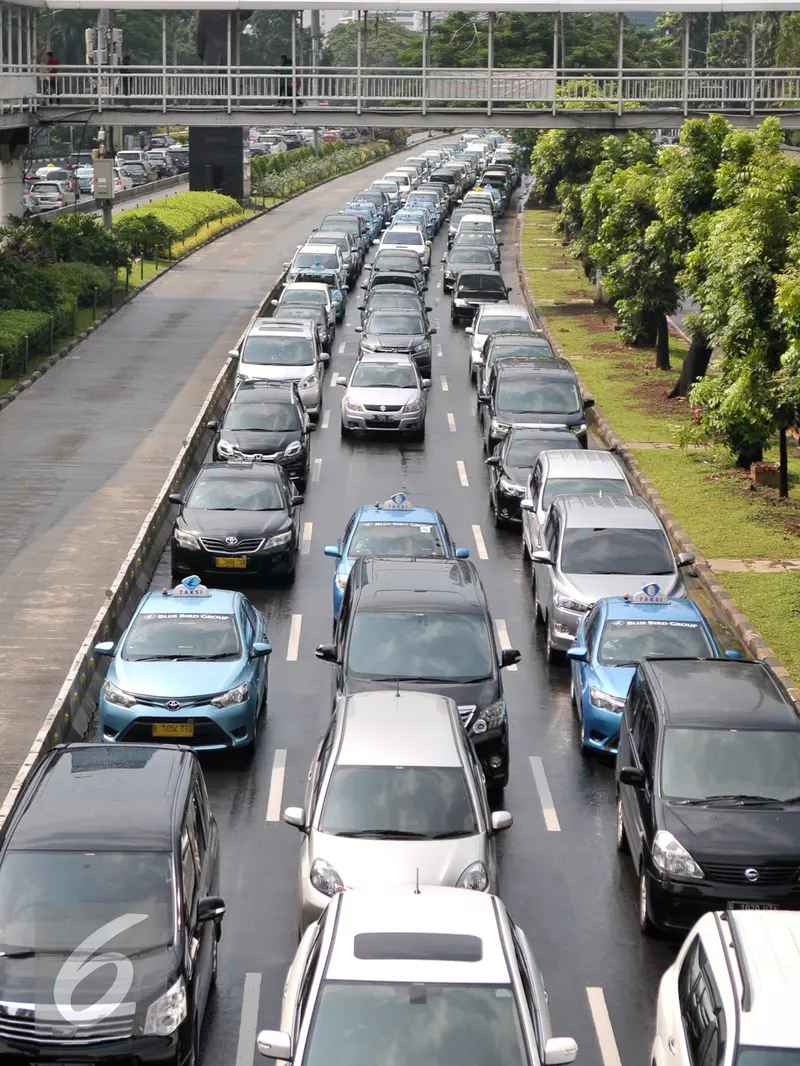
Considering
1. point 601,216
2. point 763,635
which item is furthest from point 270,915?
point 601,216

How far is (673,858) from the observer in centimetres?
1250

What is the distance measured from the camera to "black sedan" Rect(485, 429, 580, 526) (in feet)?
85.7

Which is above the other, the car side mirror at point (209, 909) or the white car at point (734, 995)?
the white car at point (734, 995)

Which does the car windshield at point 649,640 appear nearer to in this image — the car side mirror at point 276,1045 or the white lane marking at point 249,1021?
the white lane marking at point 249,1021

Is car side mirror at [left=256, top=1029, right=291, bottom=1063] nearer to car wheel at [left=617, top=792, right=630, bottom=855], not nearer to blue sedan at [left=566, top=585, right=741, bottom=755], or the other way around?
car wheel at [left=617, top=792, right=630, bottom=855]

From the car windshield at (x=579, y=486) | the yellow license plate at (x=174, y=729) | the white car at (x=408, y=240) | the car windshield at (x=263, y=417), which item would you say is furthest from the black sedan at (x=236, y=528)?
the white car at (x=408, y=240)

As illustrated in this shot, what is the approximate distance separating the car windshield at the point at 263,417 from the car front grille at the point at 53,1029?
63.0 feet

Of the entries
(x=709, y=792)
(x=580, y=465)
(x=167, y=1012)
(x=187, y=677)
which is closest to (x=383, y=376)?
(x=580, y=465)

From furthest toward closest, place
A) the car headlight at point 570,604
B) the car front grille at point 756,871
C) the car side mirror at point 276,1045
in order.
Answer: the car headlight at point 570,604, the car front grille at point 756,871, the car side mirror at point 276,1045

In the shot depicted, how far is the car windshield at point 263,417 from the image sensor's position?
28656 mm

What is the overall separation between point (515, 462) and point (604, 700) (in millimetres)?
10397

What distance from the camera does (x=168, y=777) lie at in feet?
38.9

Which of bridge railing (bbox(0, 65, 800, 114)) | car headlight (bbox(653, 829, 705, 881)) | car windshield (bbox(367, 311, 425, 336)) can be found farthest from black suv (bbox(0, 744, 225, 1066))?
bridge railing (bbox(0, 65, 800, 114))

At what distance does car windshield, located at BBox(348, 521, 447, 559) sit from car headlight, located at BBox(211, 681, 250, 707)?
477cm
